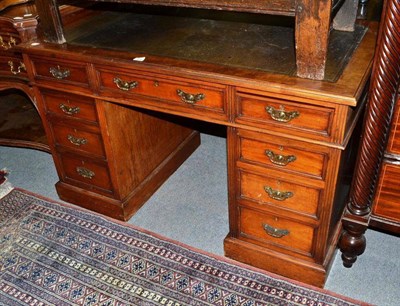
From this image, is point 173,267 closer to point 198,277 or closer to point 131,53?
point 198,277

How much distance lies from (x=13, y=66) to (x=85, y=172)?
2.56ft

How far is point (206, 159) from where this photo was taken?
296cm

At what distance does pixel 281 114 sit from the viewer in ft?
5.47

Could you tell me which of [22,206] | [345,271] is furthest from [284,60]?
[22,206]

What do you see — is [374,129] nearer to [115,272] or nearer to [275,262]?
[275,262]

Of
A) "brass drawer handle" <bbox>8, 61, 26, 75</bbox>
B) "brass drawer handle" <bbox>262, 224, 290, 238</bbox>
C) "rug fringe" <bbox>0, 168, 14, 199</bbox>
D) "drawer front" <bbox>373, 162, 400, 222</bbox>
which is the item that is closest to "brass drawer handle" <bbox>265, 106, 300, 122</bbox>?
"drawer front" <bbox>373, 162, 400, 222</bbox>

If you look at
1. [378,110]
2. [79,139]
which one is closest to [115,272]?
[79,139]

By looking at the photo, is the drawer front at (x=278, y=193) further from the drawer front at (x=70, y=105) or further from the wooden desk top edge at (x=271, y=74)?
the drawer front at (x=70, y=105)

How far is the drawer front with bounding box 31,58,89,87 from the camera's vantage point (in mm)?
2068

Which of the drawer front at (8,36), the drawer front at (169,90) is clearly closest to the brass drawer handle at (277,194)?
the drawer front at (169,90)

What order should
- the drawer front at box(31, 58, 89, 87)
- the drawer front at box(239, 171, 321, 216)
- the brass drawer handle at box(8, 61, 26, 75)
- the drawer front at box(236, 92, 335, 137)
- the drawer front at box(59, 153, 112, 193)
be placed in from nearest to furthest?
the drawer front at box(236, 92, 335, 137), the drawer front at box(239, 171, 321, 216), the drawer front at box(31, 58, 89, 87), the drawer front at box(59, 153, 112, 193), the brass drawer handle at box(8, 61, 26, 75)

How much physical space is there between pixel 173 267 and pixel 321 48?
4.11 ft

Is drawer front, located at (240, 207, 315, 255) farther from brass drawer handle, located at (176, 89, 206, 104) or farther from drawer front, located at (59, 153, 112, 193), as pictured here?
drawer front, located at (59, 153, 112, 193)

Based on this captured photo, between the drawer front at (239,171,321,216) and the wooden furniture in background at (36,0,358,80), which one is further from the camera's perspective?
the drawer front at (239,171,321,216)
